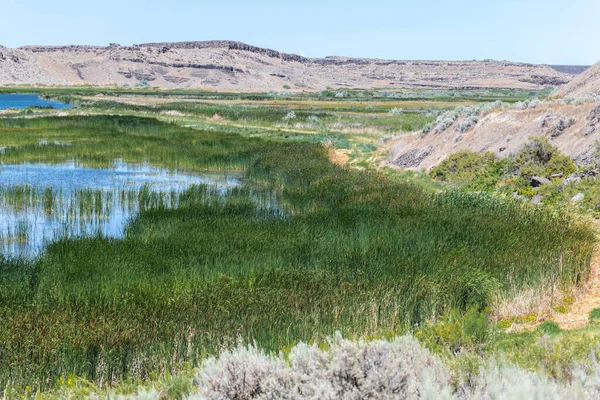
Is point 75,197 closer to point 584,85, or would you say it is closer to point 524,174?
point 524,174

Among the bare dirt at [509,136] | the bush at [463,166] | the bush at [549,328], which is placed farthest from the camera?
the bush at [463,166]

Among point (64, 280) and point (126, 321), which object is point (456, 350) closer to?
point (126, 321)

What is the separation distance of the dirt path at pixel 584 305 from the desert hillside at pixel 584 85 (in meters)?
29.6

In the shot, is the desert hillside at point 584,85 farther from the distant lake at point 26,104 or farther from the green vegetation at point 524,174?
the distant lake at point 26,104

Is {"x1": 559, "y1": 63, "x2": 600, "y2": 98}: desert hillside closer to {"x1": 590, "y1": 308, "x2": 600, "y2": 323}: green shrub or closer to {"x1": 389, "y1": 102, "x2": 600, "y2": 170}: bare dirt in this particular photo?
{"x1": 389, "y1": 102, "x2": 600, "y2": 170}: bare dirt

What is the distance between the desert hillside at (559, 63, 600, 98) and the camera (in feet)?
135

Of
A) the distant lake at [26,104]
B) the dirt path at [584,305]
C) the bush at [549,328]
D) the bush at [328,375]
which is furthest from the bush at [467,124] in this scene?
the distant lake at [26,104]

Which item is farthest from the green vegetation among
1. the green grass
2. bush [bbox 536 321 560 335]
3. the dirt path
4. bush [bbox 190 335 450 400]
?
bush [bbox 190 335 450 400]

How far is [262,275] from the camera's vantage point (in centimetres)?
1216

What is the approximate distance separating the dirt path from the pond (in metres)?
10.9

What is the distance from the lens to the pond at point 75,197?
17.9 metres

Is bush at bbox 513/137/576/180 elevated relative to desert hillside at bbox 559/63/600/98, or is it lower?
lower

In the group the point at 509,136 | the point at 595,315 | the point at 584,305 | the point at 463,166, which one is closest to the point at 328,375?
the point at 595,315

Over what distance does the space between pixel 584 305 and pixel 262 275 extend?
5939 mm
